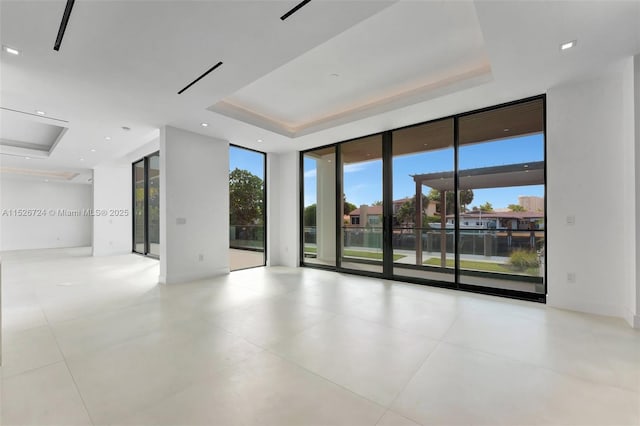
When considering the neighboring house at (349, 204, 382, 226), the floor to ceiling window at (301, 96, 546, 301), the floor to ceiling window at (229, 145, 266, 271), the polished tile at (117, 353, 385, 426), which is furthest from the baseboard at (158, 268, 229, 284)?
the polished tile at (117, 353, 385, 426)

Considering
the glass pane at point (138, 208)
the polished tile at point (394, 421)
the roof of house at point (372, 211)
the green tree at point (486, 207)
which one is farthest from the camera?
the glass pane at point (138, 208)

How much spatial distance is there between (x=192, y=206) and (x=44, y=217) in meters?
10.7

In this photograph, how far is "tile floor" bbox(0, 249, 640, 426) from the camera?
5.59 ft

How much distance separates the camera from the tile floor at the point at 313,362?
170 cm

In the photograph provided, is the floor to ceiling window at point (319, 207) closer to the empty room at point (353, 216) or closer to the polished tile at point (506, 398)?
the empty room at point (353, 216)

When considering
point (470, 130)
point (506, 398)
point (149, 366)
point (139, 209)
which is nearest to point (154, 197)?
point (139, 209)

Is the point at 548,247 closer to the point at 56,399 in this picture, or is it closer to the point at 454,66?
the point at 454,66

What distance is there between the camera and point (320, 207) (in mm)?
6750

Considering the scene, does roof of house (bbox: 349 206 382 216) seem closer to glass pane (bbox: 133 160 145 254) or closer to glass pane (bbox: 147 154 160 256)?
glass pane (bbox: 147 154 160 256)

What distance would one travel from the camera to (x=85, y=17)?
2314 mm

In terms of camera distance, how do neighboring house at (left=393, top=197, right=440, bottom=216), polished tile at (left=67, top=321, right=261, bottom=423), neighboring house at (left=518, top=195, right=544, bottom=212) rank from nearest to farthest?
polished tile at (left=67, top=321, right=261, bottom=423)
neighboring house at (left=518, top=195, right=544, bottom=212)
neighboring house at (left=393, top=197, right=440, bottom=216)

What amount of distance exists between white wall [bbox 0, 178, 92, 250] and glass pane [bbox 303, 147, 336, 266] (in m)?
11.7

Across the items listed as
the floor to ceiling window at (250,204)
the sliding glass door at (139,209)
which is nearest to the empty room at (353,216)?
the floor to ceiling window at (250,204)

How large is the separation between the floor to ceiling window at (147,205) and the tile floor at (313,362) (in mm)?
4006
